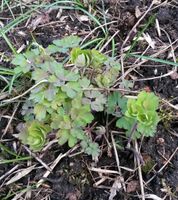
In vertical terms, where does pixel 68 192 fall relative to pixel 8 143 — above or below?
below

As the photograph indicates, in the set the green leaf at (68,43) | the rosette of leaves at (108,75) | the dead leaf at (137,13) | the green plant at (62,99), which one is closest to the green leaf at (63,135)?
the green plant at (62,99)

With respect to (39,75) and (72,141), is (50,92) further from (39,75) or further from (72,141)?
(72,141)

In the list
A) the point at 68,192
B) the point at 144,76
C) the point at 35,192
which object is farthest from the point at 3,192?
the point at 144,76

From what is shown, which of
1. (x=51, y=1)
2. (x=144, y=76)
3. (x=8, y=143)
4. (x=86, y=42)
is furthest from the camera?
(x=51, y=1)

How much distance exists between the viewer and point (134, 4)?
7.01 ft

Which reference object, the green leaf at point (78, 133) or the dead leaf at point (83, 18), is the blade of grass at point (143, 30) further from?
the green leaf at point (78, 133)

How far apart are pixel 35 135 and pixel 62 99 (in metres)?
0.16

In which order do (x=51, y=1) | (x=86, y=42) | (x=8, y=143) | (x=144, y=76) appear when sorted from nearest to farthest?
(x=8, y=143)
(x=144, y=76)
(x=86, y=42)
(x=51, y=1)

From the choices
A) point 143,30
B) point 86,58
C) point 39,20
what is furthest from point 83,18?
point 86,58

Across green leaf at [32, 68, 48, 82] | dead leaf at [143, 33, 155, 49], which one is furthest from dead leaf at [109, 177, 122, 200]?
dead leaf at [143, 33, 155, 49]

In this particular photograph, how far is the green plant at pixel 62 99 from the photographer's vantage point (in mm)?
1585

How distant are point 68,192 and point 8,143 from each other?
0.32 m

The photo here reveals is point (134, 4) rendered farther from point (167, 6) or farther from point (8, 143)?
point (8, 143)

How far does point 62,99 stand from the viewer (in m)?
1.60
